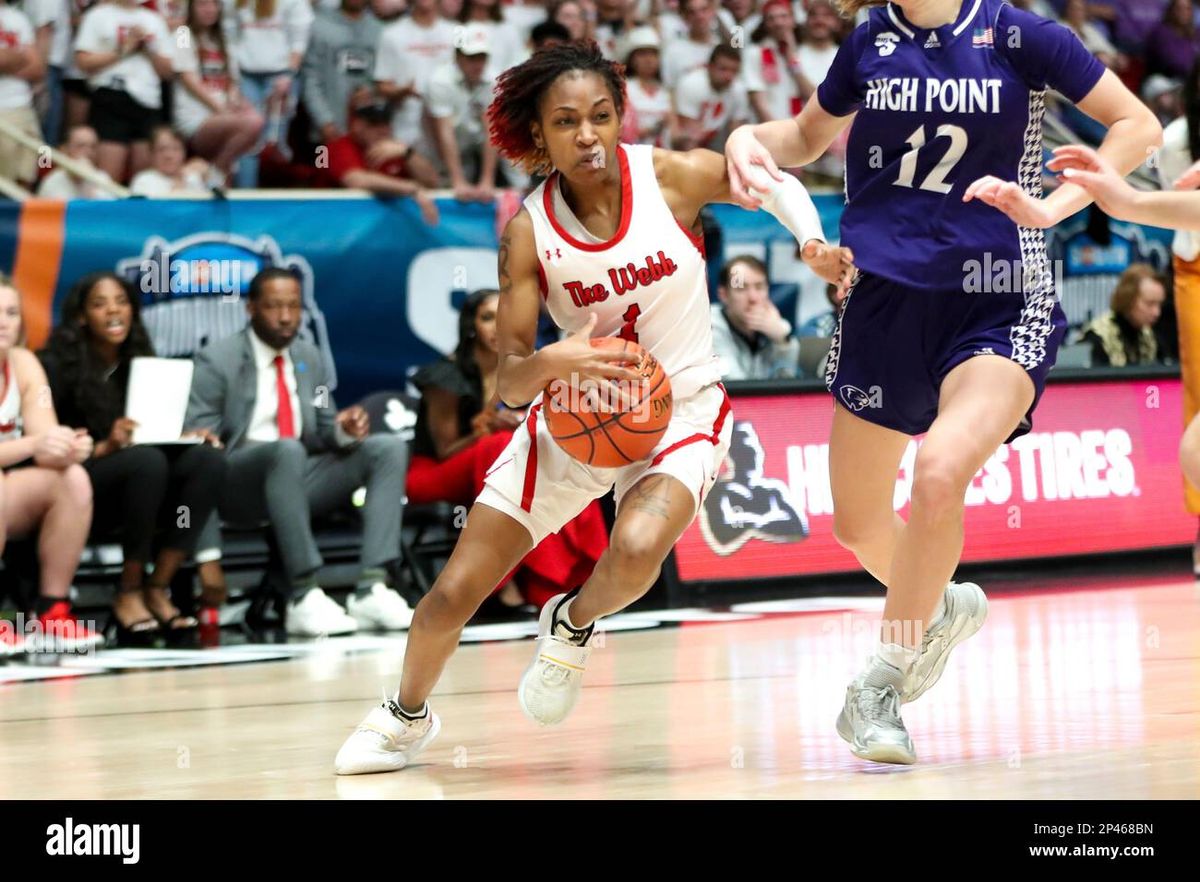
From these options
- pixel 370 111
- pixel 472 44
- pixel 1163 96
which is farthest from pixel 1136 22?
pixel 370 111

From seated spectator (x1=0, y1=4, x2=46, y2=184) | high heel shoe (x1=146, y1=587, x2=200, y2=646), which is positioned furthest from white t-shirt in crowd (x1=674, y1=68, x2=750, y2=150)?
high heel shoe (x1=146, y1=587, x2=200, y2=646)

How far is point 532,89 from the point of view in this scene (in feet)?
15.9

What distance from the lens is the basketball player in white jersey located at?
473 cm

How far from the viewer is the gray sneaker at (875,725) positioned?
14.8ft

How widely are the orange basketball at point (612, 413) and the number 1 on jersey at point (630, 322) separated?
7.4 inches

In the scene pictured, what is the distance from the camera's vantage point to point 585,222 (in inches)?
191

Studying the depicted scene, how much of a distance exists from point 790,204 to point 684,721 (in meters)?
1.65

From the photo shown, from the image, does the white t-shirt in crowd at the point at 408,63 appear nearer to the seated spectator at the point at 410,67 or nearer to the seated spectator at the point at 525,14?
the seated spectator at the point at 410,67

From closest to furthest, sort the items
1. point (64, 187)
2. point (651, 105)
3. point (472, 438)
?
point (472, 438), point (64, 187), point (651, 105)

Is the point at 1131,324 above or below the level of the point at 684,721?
above

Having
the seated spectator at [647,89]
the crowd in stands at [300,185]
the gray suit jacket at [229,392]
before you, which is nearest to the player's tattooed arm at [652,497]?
the crowd in stands at [300,185]

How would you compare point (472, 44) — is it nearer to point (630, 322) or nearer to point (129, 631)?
point (129, 631)

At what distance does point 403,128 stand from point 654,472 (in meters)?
6.37
